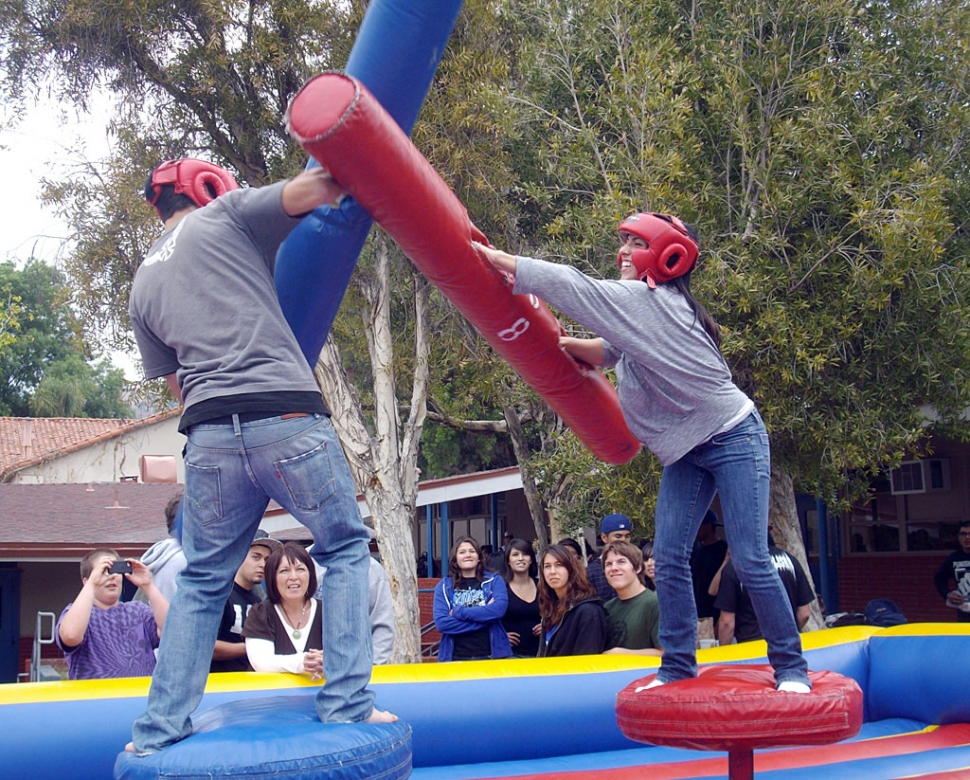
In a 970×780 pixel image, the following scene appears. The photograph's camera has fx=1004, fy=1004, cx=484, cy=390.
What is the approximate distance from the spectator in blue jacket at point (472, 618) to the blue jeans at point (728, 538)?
8.28 feet

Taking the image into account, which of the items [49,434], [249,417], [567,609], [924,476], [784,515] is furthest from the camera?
[49,434]

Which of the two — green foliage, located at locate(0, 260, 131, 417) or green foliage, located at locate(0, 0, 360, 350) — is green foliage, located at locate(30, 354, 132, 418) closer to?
green foliage, located at locate(0, 260, 131, 417)

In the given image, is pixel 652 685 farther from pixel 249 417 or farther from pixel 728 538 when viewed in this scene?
pixel 249 417

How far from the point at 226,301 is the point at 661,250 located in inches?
57.3

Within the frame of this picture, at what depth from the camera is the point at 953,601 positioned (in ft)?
24.4

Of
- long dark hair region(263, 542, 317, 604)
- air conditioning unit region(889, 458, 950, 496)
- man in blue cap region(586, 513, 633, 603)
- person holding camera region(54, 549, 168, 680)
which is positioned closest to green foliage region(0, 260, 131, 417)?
air conditioning unit region(889, 458, 950, 496)

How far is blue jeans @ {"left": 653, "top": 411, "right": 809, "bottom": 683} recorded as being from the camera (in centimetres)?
322

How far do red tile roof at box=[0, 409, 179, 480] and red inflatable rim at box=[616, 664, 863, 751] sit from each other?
2509cm

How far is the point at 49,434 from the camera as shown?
30844mm

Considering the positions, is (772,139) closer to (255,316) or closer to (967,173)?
(967,173)

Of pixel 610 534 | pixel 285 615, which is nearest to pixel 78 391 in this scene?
pixel 610 534

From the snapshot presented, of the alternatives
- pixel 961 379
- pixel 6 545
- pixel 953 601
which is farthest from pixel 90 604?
pixel 6 545

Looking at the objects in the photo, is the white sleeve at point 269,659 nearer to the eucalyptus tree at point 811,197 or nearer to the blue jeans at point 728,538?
the blue jeans at point 728,538

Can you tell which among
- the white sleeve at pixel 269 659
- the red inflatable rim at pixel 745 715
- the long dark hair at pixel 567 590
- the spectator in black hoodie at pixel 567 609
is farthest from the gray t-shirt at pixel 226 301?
the long dark hair at pixel 567 590
